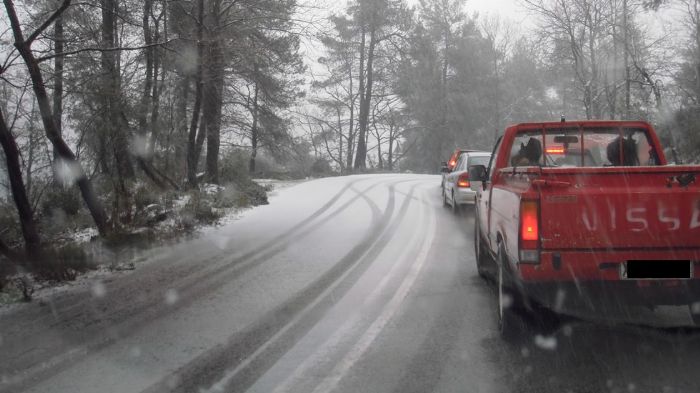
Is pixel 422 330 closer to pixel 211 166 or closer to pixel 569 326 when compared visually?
pixel 569 326

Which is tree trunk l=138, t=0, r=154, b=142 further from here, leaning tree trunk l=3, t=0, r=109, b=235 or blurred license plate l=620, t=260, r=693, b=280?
blurred license plate l=620, t=260, r=693, b=280

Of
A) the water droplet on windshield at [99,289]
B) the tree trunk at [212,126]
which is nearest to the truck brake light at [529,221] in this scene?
the water droplet on windshield at [99,289]

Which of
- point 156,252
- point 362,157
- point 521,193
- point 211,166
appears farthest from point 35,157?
point 362,157

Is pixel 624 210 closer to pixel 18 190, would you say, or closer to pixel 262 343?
pixel 262 343

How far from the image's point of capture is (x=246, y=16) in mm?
15391

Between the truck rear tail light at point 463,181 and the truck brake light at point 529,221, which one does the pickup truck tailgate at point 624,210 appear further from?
the truck rear tail light at point 463,181

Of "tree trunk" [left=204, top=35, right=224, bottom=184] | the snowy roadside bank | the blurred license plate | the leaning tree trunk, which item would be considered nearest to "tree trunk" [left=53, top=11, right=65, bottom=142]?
the leaning tree trunk

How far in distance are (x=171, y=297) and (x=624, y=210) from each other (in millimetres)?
4648

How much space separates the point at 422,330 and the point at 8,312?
4.29 metres

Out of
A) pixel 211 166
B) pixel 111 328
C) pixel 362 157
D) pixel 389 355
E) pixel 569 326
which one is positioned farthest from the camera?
pixel 362 157

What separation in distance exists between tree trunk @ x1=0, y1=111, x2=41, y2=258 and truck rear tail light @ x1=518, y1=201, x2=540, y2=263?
698 cm

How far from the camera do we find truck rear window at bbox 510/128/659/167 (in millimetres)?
5793

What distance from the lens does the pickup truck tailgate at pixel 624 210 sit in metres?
3.72

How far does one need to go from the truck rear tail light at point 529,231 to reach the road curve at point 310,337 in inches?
32.7
